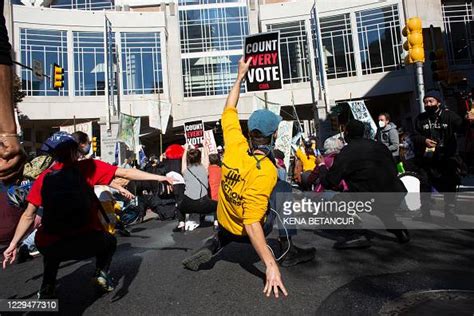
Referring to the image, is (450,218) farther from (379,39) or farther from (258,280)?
(379,39)

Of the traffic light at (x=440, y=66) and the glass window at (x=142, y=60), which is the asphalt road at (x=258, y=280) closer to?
the traffic light at (x=440, y=66)

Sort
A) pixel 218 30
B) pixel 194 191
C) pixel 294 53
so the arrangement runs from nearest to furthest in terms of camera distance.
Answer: pixel 194 191, pixel 294 53, pixel 218 30

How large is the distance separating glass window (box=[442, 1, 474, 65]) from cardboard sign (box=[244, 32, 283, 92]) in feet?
79.2

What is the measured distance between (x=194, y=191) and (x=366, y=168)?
3635mm

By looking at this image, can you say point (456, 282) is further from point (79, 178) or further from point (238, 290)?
point (79, 178)

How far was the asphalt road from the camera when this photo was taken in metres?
3.40

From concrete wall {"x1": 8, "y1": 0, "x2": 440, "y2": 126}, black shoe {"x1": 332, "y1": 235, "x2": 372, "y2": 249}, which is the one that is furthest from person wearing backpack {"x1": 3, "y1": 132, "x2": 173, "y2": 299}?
concrete wall {"x1": 8, "y1": 0, "x2": 440, "y2": 126}

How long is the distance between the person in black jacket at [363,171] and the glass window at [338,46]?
2669 cm

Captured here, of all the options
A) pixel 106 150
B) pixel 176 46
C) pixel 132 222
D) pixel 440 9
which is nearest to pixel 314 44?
pixel 440 9

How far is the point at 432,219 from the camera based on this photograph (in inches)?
262

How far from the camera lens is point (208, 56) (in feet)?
106

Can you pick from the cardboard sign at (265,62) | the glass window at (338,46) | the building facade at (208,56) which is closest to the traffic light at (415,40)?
the cardboard sign at (265,62)

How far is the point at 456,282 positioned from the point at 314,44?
95.6 ft

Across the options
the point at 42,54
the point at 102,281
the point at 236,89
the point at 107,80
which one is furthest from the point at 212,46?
the point at 102,281
